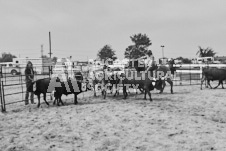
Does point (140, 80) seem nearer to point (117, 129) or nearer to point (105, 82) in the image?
point (105, 82)

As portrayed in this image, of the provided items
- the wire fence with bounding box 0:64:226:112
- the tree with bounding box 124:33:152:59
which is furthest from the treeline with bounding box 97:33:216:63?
the wire fence with bounding box 0:64:226:112

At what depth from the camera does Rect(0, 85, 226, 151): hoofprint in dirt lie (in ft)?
14.0

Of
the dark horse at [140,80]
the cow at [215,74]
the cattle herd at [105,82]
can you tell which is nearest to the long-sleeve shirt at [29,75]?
the cattle herd at [105,82]

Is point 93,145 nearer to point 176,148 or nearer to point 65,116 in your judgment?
point 176,148

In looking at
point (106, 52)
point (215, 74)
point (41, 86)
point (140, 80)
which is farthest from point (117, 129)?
point (106, 52)

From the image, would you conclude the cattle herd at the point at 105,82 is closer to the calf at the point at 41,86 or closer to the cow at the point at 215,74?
the calf at the point at 41,86

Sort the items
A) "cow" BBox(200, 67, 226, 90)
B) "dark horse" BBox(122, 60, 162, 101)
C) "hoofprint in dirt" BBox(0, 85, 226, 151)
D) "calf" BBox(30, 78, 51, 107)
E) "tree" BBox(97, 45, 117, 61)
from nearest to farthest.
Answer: "hoofprint in dirt" BBox(0, 85, 226, 151)
"calf" BBox(30, 78, 51, 107)
"dark horse" BBox(122, 60, 162, 101)
"cow" BBox(200, 67, 226, 90)
"tree" BBox(97, 45, 117, 61)

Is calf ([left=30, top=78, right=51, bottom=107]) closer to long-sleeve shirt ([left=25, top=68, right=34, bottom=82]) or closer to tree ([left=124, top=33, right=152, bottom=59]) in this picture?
long-sleeve shirt ([left=25, top=68, right=34, bottom=82])

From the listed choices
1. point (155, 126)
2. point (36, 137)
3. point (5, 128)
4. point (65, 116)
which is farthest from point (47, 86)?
point (155, 126)

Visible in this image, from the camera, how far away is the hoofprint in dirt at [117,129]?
4262 mm

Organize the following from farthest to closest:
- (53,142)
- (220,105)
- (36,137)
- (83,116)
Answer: (220,105), (83,116), (36,137), (53,142)

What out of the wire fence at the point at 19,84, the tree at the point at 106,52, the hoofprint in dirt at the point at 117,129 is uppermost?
the tree at the point at 106,52

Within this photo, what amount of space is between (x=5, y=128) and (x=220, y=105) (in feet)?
20.0

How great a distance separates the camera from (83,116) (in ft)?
20.7
